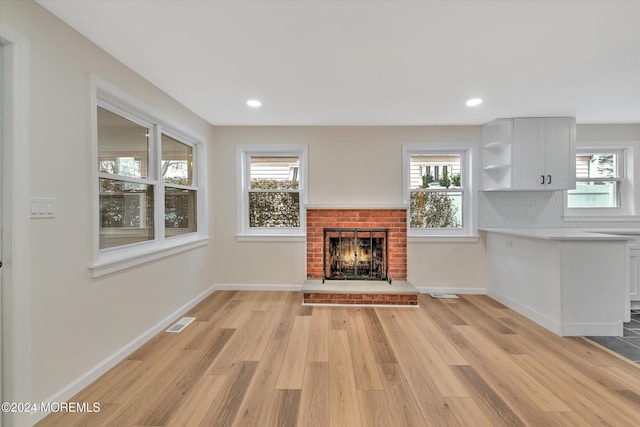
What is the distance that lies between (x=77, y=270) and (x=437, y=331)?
3.06 metres

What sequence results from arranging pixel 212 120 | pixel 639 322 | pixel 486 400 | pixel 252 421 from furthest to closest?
pixel 212 120 < pixel 639 322 < pixel 486 400 < pixel 252 421

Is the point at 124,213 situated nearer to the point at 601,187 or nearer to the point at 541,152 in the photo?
the point at 541,152

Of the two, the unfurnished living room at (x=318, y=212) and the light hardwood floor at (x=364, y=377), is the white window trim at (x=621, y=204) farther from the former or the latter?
A: the light hardwood floor at (x=364, y=377)

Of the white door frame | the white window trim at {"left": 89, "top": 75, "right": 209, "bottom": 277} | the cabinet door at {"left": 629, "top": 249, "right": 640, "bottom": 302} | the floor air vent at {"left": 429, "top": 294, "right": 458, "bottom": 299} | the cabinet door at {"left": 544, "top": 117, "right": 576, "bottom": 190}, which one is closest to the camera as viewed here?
the white door frame

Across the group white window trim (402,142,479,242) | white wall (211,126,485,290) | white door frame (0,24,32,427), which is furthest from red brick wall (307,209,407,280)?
white door frame (0,24,32,427)

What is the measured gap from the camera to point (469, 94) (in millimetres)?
3041

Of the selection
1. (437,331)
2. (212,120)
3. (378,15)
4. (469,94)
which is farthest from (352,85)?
(437,331)

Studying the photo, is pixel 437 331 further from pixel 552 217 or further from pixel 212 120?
pixel 212 120

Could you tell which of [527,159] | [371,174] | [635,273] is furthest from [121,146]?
[635,273]

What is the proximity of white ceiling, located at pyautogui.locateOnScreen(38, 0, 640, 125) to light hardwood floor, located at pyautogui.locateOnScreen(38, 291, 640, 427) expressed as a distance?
93.9 inches

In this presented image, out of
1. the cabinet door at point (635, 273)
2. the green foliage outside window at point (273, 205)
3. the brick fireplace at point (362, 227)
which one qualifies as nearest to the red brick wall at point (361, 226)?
the brick fireplace at point (362, 227)

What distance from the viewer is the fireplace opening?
409cm

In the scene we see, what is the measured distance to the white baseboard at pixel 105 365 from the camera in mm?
1810

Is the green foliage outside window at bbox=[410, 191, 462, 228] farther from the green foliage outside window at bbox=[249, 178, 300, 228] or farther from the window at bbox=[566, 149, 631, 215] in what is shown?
the green foliage outside window at bbox=[249, 178, 300, 228]
